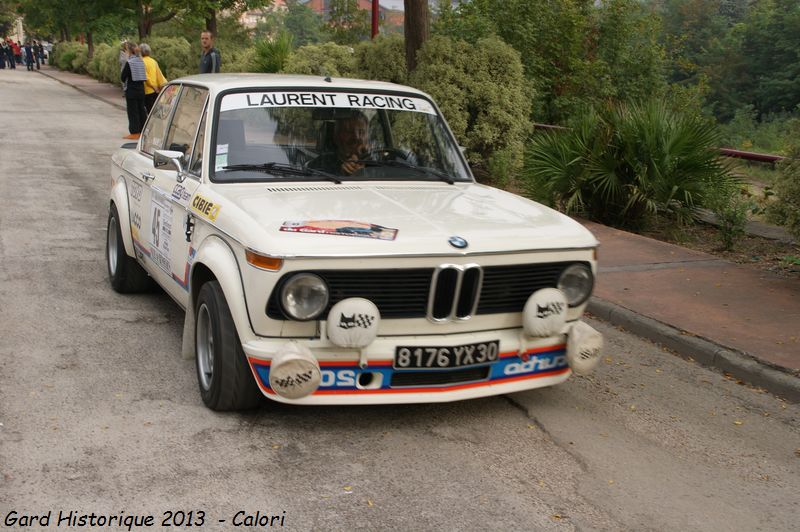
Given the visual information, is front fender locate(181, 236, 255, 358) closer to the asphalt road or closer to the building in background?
the asphalt road

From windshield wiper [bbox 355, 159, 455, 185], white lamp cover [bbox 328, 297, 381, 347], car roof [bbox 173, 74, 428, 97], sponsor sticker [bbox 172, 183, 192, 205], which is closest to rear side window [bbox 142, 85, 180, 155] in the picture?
car roof [bbox 173, 74, 428, 97]

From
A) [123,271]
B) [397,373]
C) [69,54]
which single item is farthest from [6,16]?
[397,373]

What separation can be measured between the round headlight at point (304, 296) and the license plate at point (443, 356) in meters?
0.45

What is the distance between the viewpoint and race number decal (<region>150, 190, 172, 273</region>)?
19.1 feet

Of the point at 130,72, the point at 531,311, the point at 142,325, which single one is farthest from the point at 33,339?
the point at 130,72

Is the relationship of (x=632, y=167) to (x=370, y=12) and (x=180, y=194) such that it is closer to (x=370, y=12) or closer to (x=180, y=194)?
(x=180, y=194)

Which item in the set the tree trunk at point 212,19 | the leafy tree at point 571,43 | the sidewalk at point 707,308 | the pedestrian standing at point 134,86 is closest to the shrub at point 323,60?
the leafy tree at point 571,43

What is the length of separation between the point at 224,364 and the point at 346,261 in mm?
867

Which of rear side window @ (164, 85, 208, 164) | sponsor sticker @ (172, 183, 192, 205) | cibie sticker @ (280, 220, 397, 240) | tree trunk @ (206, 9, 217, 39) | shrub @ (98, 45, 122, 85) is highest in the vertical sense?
tree trunk @ (206, 9, 217, 39)

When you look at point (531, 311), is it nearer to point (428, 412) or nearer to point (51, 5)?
point (428, 412)

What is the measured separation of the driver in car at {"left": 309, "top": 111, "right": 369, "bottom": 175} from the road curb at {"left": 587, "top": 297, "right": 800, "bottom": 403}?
101 inches

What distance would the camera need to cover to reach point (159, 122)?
22.3 feet

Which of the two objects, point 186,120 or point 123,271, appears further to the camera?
point 123,271

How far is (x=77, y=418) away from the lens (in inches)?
184
